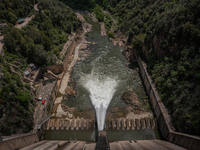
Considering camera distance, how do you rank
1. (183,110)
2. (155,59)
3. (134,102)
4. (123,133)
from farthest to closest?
(155,59)
(134,102)
(123,133)
(183,110)

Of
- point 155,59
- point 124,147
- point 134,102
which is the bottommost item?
point 124,147

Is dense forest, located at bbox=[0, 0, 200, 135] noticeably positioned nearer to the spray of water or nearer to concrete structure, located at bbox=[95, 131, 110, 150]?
Answer: the spray of water

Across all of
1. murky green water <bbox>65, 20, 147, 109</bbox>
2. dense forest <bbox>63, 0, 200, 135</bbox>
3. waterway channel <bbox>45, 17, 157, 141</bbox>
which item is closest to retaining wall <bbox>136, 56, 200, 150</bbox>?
dense forest <bbox>63, 0, 200, 135</bbox>

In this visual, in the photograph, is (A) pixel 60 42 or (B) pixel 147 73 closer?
(B) pixel 147 73

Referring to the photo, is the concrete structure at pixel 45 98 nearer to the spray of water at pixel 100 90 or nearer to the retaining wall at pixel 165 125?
the spray of water at pixel 100 90

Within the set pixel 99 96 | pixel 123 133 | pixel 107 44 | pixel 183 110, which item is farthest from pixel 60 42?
pixel 183 110

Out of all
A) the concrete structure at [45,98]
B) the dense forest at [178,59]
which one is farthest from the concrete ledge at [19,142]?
the dense forest at [178,59]

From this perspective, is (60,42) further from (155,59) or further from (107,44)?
(155,59)

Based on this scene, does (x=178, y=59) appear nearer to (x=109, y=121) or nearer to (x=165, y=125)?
(x=165, y=125)
